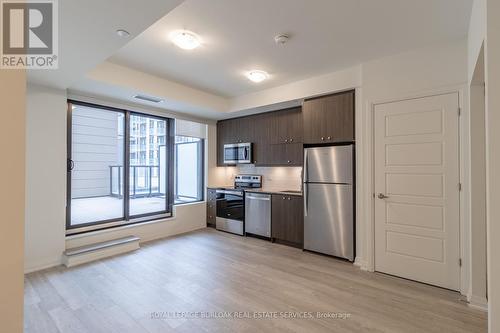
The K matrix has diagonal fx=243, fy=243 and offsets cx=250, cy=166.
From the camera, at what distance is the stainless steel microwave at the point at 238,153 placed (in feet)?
16.8

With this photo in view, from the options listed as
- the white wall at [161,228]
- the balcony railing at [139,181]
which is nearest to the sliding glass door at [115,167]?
the balcony railing at [139,181]

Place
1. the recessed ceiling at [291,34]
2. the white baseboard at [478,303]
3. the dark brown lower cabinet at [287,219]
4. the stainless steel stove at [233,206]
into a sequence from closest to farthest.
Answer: the recessed ceiling at [291,34] → the white baseboard at [478,303] → the dark brown lower cabinet at [287,219] → the stainless steel stove at [233,206]

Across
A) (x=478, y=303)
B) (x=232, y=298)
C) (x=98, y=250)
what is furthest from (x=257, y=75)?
(x=478, y=303)

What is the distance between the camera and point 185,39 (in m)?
2.62

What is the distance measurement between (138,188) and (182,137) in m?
1.44

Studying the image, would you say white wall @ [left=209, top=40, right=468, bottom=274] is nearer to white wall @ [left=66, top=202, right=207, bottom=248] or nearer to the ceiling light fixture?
the ceiling light fixture

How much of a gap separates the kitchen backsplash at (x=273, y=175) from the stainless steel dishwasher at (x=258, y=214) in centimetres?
57

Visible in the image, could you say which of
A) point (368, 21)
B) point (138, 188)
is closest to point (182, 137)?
point (138, 188)

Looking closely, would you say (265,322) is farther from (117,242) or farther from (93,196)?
(93,196)

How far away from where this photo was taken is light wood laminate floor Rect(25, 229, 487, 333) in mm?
2123

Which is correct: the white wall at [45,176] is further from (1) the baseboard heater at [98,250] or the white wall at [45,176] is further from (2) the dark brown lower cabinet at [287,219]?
(2) the dark brown lower cabinet at [287,219]

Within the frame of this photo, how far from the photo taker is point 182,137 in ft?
17.7

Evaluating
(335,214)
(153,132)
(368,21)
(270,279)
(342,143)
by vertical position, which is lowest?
(270,279)

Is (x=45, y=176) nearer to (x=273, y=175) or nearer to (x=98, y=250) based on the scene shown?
(x=98, y=250)
